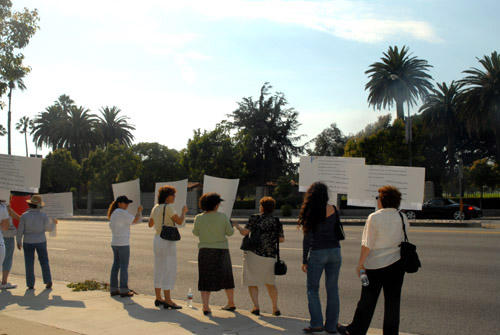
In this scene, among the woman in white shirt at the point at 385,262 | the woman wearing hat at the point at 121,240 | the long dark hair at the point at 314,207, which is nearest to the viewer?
the woman in white shirt at the point at 385,262

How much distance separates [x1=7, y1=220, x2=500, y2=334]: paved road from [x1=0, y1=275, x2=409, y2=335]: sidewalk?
111 centimetres

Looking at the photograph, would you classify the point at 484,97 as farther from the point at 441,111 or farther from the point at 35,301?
the point at 35,301

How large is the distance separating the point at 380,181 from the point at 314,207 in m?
2.24

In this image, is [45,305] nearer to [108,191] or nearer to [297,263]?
[297,263]

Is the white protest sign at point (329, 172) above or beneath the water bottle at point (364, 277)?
above

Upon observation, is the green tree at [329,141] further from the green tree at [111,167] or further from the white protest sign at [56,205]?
the white protest sign at [56,205]

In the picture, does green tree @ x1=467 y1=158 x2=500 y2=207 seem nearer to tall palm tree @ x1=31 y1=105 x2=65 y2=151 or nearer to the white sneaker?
the white sneaker

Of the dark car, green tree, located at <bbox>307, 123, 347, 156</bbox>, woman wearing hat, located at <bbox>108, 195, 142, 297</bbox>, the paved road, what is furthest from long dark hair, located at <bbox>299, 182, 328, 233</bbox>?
green tree, located at <bbox>307, 123, 347, 156</bbox>

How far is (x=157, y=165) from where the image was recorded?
187ft

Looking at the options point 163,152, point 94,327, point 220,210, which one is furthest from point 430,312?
point 163,152

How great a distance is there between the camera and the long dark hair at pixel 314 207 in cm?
594

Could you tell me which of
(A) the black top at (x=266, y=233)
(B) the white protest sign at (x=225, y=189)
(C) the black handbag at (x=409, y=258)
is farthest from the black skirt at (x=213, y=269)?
(C) the black handbag at (x=409, y=258)

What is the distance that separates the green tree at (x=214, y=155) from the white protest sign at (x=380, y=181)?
3642 cm

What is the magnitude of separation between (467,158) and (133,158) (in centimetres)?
4476
